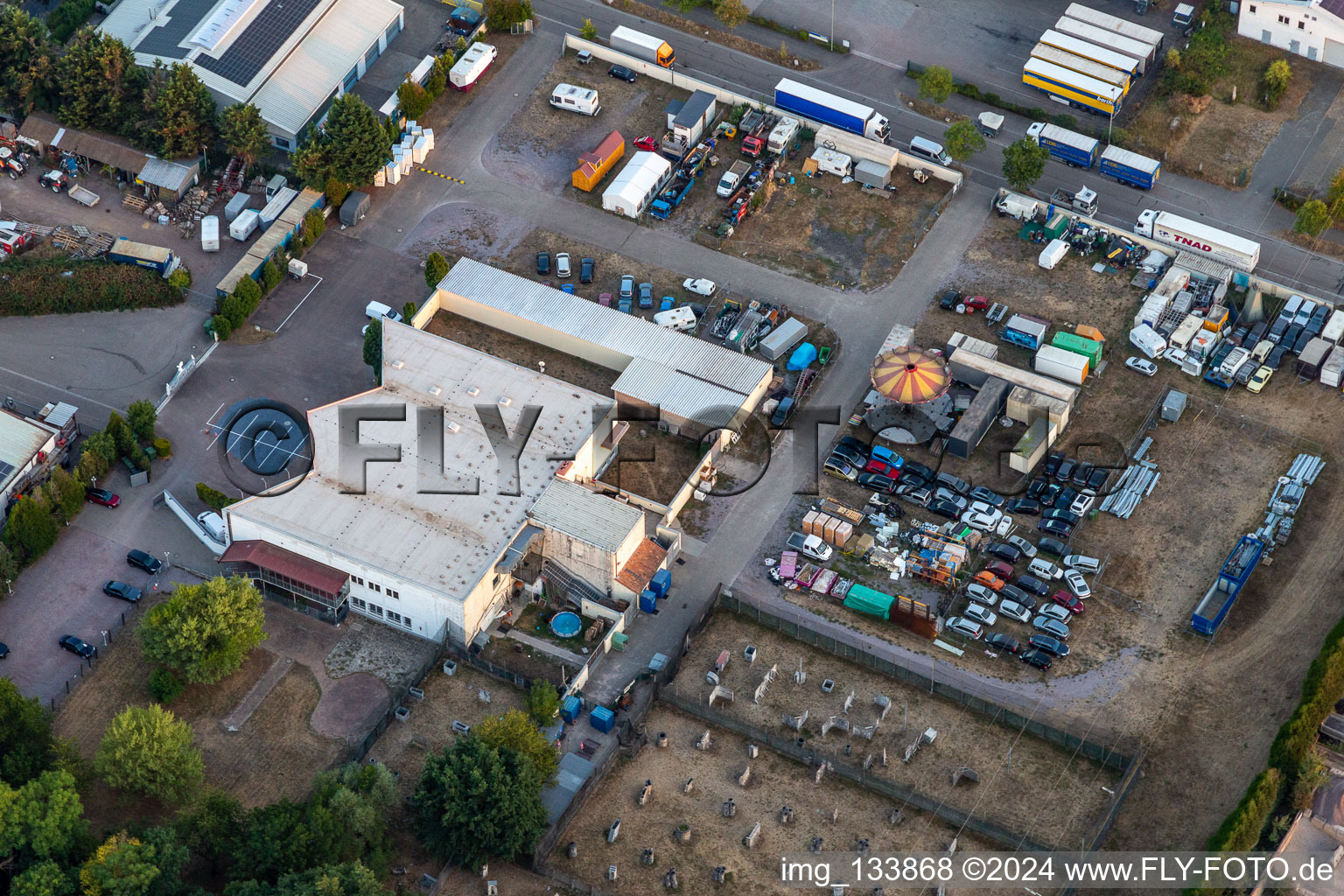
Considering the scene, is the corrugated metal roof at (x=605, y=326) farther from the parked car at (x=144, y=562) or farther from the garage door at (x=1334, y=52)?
the garage door at (x=1334, y=52)

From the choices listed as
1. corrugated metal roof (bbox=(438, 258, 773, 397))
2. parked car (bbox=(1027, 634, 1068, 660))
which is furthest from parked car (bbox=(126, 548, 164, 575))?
parked car (bbox=(1027, 634, 1068, 660))

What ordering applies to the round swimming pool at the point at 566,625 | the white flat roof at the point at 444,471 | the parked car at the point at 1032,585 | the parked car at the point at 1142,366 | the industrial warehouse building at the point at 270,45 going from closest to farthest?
the white flat roof at the point at 444,471, the round swimming pool at the point at 566,625, the parked car at the point at 1032,585, the parked car at the point at 1142,366, the industrial warehouse building at the point at 270,45

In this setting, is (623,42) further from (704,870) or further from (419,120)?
(704,870)

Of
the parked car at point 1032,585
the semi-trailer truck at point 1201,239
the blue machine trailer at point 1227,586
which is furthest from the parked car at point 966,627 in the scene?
the semi-trailer truck at point 1201,239

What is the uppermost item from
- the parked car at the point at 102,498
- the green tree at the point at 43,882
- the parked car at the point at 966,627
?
the parked car at the point at 966,627

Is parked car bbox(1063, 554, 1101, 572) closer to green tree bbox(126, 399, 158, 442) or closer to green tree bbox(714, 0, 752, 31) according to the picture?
green tree bbox(714, 0, 752, 31)

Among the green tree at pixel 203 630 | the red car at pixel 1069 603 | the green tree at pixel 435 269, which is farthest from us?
the green tree at pixel 435 269

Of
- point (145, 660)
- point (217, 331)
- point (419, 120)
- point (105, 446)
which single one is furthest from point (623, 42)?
point (145, 660)
